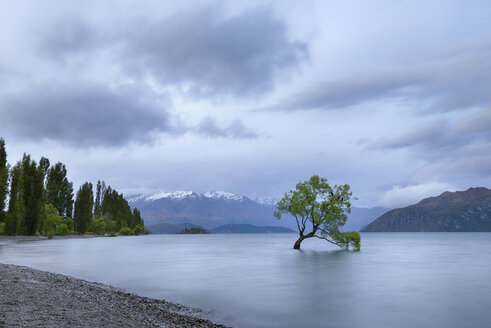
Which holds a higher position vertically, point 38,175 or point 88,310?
point 38,175

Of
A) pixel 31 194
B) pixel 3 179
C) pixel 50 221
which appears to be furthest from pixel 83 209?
pixel 3 179

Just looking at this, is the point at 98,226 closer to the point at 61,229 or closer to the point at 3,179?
the point at 61,229

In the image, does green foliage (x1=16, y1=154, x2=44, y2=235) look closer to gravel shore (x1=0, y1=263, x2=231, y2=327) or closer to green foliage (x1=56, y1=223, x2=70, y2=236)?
green foliage (x1=56, y1=223, x2=70, y2=236)

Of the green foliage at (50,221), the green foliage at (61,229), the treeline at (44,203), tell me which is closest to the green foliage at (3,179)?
the treeline at (44,203)

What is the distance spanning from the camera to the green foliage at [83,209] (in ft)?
498

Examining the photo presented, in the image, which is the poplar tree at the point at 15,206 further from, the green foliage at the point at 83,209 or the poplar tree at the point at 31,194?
the green foliage at the point at 83,209

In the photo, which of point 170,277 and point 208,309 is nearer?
point 208,309

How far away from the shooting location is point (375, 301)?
23609 mm

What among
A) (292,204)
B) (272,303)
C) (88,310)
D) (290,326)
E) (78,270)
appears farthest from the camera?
(292,204)

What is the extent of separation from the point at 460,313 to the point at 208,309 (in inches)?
573

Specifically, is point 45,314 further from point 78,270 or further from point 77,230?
point 77,230

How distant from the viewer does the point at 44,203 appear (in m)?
111

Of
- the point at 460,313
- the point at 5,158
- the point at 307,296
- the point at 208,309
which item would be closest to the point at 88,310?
the point at 208,309

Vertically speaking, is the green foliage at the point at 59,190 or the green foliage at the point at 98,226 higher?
the green foliage at the point at 59,190
